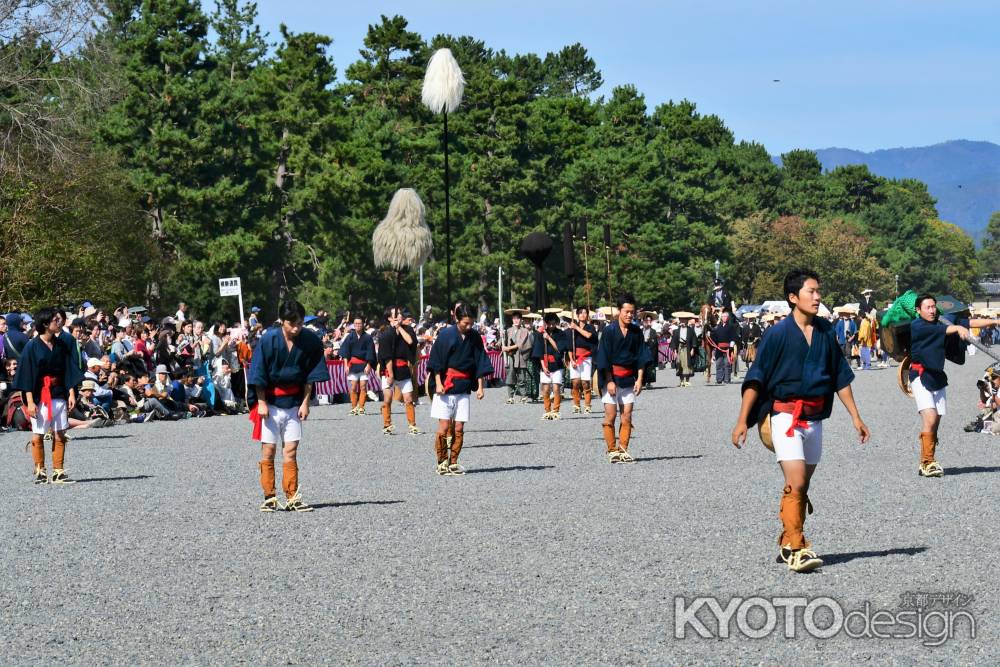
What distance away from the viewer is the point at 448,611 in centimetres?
741

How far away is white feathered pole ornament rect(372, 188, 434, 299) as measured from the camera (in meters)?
43.2

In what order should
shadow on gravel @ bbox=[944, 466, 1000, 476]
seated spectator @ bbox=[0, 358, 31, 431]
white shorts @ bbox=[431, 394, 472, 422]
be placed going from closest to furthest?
1. shadow on gravel @ bbox=[944, 466, 1000, 476]
2. white shorts @ bbox=[431, 394, 472, 422]
3. seated spectator @ bbox=[0, 358, 31, 431]

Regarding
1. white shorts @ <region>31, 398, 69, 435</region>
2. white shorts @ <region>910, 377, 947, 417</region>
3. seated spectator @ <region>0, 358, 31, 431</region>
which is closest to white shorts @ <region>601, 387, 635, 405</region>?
white shorts @ <region>910, 377, 947, 417</region>

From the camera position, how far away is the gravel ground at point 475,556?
667 cm

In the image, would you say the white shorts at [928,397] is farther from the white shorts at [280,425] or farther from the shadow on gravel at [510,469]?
the white shorts at [280,425]

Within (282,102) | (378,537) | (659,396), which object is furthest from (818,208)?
(378,537)

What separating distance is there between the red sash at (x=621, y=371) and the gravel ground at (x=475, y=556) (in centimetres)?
107

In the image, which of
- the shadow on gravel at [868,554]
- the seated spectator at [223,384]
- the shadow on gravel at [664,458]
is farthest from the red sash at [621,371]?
the seated spectator at [223,384]

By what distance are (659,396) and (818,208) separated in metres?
90.3

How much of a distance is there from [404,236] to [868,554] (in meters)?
35.0

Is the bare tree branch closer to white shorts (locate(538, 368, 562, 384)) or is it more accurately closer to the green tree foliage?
the green tree foliage

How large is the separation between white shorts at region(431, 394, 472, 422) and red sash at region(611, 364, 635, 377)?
73.0 inches

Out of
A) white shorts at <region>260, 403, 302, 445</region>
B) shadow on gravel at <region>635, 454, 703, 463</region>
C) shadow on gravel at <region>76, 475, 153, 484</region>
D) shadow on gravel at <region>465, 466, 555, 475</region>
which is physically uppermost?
white shorts at <region>260, 403, 302, 445</region>

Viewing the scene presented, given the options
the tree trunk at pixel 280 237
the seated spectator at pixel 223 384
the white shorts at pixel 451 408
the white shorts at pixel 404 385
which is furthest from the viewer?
the tree trunk at pixel 280 237
